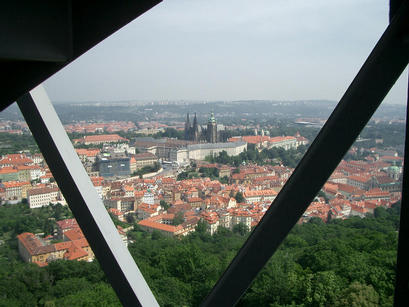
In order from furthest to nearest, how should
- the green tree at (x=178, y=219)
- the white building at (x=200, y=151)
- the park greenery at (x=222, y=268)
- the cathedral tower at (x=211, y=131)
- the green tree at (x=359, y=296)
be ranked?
the cathedral tower at (x=211, y=131)
the white building at (x=200, y=151)
the green tree at (x=178, y=219)
the park greenery at (x=222, y=268)
the green tree at (x=359, y=296)

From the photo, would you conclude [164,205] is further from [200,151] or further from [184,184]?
[200,151]

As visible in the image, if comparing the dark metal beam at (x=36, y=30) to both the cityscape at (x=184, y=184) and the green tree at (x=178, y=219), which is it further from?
the green tree at (x=178, y=219)

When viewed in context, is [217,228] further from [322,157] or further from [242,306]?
[322,157]

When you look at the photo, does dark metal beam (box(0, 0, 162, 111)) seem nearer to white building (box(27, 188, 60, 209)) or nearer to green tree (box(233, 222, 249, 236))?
green tree (box(233, 222, 249, 236))

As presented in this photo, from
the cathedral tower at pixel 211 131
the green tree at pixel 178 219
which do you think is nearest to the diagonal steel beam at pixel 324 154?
the green tree at pixel 178 219

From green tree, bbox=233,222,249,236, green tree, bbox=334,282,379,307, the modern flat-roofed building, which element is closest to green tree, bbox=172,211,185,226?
green tree, bbox=233,222,249,236

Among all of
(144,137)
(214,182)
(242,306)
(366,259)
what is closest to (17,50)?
(242,306)
